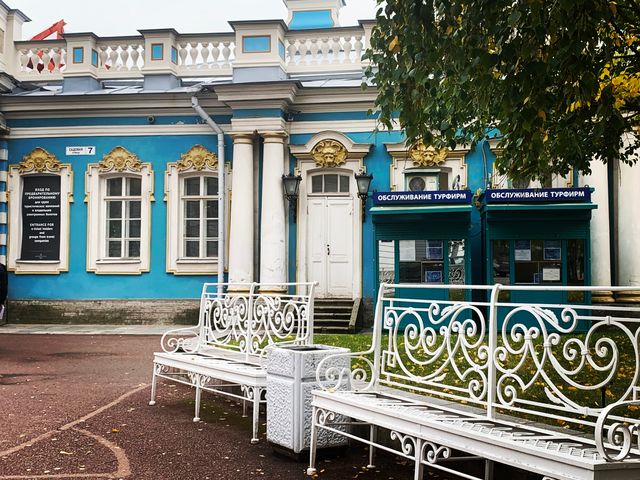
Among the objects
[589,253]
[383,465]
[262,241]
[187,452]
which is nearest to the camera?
[383,465]

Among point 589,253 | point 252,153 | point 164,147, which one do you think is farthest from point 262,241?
point 589,253

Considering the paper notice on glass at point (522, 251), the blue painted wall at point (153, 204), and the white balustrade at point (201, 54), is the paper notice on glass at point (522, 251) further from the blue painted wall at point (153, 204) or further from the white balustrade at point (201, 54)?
the white balustrade at point (201, 54)

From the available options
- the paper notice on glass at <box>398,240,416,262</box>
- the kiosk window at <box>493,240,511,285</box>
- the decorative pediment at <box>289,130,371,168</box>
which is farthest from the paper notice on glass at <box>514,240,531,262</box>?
the decorative pediment at <box>289,130,371,168</box>

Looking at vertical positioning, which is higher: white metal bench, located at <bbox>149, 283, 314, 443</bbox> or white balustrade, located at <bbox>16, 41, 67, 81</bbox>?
white balustrade, located at <bbox>16, 41, 67, 81</bbox>

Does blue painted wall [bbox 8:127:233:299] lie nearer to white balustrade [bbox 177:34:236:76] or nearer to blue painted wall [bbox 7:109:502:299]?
blue painted wall [bbox 7:109:502:299]

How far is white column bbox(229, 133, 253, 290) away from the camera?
603 inches

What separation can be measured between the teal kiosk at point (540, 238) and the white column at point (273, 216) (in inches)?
162

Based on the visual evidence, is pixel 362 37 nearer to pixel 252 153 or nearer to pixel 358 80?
pixel 358 80

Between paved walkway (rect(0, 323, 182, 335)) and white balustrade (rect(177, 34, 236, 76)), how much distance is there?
5.57 meters

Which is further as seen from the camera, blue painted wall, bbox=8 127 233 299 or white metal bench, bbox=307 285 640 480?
blue painted wall, bbox=8 127 233 299

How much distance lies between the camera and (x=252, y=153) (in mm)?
15688

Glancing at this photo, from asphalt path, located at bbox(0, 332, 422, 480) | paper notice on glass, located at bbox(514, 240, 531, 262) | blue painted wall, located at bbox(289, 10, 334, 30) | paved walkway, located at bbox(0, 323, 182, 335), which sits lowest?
asphalt path, located at bbox(0, 332, 422, 480)

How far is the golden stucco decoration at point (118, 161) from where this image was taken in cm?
1645

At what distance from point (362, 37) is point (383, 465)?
12.2 m
